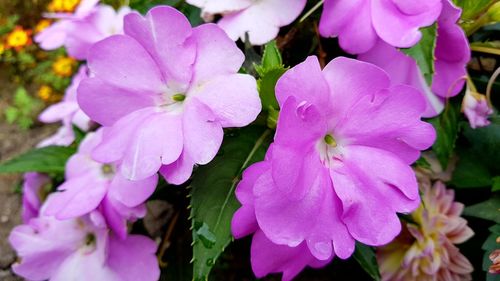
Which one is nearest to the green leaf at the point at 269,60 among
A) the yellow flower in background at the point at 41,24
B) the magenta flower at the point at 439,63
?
the magenta flower at the point at 439,63

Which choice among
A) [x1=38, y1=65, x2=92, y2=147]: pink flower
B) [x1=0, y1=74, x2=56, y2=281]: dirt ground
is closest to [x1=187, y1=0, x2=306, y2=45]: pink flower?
[x1=38, y1=65, x2=92, y2=147]: pink flower

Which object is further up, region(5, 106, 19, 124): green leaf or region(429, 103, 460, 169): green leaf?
region(429, 103, 460, 169): green leaf

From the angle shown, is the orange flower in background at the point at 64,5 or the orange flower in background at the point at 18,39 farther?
the orange flower in background at the point at 18,39

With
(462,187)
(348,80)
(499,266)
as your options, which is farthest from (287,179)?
(462,187)

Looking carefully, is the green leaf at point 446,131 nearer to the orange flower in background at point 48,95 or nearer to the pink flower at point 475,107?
the pink flower at point 475,107

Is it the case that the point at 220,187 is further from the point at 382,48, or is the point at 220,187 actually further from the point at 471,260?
the point at 471,260

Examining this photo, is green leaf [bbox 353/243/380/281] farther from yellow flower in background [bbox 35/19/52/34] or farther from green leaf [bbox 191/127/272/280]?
yellow flower in background [bbox 35/19/52/34]

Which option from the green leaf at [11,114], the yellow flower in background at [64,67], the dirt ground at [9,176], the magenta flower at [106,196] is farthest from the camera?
the yellow flower in background at [64,67]
